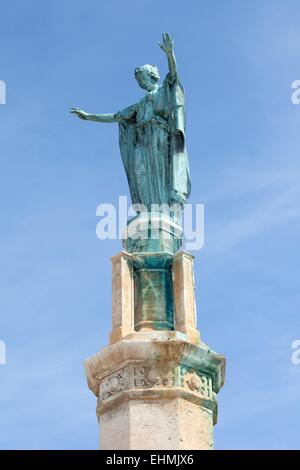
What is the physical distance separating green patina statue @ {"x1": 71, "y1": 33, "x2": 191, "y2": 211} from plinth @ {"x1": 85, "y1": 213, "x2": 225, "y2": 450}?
77 cm

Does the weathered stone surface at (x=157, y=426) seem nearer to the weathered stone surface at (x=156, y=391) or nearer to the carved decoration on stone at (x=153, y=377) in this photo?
the weathered stone surface at (x=156, y=391)

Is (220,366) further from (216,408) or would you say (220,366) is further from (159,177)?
(159,177)

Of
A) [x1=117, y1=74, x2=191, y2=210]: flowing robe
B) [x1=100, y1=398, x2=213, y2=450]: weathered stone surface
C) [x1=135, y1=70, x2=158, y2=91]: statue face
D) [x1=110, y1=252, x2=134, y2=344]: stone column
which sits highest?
[x1=135, y1=70, x2=158, y2=91]: statue face

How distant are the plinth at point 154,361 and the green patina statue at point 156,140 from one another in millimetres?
767

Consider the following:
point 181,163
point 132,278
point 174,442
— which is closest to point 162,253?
point 132,278

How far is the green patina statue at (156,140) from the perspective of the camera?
53.6 feet

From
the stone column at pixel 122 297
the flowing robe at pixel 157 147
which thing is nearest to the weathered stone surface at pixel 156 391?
the stone column at pixel 122 297

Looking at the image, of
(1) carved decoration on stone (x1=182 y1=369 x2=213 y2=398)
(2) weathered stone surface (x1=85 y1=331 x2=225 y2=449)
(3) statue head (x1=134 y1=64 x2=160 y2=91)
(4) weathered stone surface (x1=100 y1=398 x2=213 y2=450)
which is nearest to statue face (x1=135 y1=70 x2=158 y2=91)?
(3) statue head (x1=134 y1=64 x2=160 y2=91)

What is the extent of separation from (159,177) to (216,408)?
12.1ft

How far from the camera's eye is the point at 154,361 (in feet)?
46.8

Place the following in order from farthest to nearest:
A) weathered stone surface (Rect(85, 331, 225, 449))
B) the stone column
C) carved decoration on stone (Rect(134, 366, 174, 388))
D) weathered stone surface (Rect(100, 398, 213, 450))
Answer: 1. the stone column
2. carved decoration on stone (Rect(134, 366, 174, 388))
3. weathered stone surface (Rect(85, 331, 225, 449))
4. weathered stone surface (Rect(100, 398, 213, 450))

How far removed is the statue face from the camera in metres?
17.3

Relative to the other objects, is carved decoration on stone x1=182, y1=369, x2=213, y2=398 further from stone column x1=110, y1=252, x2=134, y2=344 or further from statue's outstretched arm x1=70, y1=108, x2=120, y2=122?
statue's outstretched arm x1=70, y1=108, x2=120, y2=122

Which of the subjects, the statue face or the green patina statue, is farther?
the statue face
